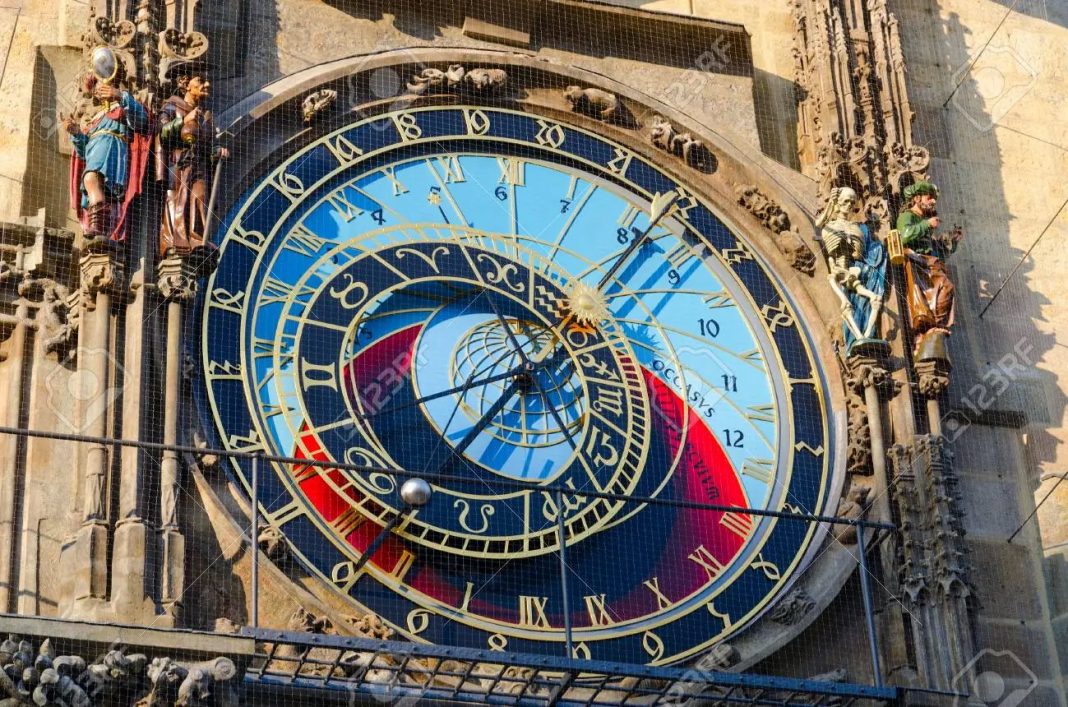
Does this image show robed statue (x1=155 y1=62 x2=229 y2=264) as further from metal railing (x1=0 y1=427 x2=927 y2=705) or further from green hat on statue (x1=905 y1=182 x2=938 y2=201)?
green hat on statue (x1=905 y1=182 x2=938 y2=201)

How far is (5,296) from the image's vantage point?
37.6 ft

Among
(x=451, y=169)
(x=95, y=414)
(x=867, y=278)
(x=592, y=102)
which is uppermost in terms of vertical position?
(x=592, y=102)

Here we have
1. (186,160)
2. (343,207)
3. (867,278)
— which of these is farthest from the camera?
(867,278)

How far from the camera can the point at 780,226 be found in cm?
1285

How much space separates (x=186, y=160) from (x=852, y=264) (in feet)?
11.6

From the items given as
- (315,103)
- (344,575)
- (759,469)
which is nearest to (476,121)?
(315,103)

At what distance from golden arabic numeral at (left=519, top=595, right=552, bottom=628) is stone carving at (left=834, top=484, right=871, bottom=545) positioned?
1625 mm

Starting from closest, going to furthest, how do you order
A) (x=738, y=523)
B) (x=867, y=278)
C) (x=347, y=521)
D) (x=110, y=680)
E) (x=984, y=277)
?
(x=110, y=680) → (x=347, y=521) → (x=738, y=523) → (x=867, y=278) → (x=984, y=277)

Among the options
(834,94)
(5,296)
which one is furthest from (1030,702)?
(5,296)

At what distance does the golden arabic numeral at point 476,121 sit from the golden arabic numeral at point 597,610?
2.70m

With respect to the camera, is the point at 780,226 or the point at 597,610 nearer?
the point at 597,610

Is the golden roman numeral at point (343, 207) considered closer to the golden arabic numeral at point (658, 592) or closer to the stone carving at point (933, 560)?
the golden arabic numeral at point (658, 592)

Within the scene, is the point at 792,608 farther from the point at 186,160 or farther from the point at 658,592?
the point at 186,160

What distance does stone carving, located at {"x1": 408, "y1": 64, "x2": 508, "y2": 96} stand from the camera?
12594 millimetres
